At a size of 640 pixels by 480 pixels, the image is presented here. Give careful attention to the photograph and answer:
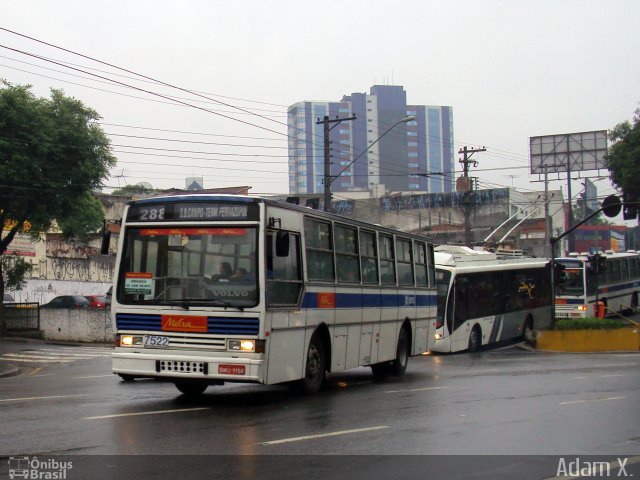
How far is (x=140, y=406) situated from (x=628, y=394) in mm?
7786

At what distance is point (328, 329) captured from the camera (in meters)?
14.4

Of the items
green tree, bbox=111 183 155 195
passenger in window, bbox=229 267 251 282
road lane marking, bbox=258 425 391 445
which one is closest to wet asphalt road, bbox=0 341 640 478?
road lane marking, bbox=258 425 391 445

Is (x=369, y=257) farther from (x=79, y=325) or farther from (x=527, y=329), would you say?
(x=79, y=325)

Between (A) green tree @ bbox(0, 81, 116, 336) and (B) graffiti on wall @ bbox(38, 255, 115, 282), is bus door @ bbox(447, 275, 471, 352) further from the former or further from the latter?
(B) graffiti on wall @ bbox(38, 255, 115, 282)

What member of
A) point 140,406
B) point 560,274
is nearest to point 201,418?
point 140,406

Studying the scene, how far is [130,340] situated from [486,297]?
19.7 meters

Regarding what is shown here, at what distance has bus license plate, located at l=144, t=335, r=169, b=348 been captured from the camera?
12227 mm

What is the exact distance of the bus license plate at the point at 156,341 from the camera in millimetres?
12227

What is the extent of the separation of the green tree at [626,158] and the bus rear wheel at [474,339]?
16649 mm

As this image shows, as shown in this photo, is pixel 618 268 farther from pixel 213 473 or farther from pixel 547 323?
pixel 213 473

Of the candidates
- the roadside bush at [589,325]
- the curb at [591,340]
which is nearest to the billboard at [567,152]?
the roadside bush at [589,325]

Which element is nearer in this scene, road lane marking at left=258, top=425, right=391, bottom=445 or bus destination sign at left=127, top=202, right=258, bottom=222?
road lane marking at left=258, top=425, right=391, bottom=445

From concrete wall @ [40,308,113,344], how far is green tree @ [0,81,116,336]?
A: 2.55 metres

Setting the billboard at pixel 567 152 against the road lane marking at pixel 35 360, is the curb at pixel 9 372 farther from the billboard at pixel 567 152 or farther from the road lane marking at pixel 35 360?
the billboard at pixel 567 152
